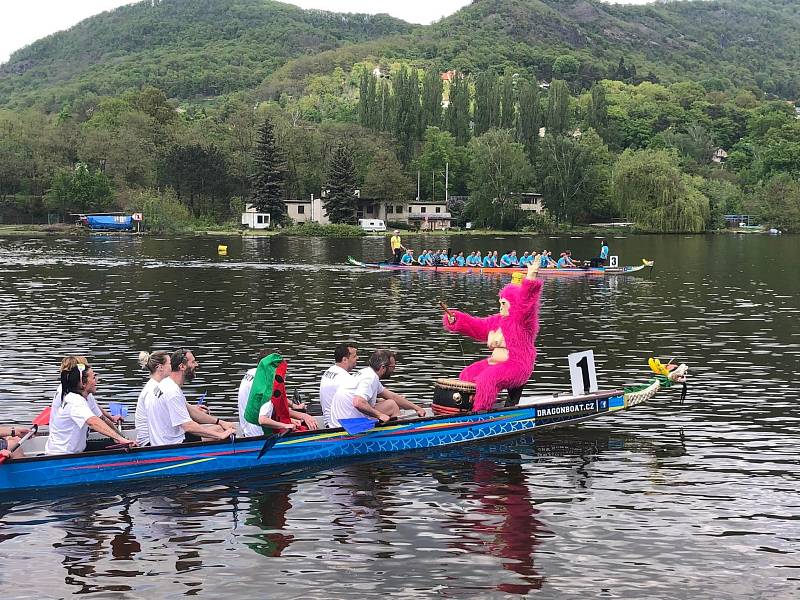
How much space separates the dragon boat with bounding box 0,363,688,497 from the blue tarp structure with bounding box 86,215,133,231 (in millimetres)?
122739

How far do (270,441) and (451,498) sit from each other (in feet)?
12.1

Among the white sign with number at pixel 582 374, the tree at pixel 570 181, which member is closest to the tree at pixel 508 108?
the tree at pixel 570 181

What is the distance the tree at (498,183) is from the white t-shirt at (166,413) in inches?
5164

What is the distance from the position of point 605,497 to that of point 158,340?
22.2 metres

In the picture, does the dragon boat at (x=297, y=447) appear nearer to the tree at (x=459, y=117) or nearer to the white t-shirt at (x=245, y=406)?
the white t-shirt at (x=245, y=406)

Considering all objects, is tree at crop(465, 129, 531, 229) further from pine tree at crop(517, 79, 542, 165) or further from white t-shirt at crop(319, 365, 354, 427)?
white t-shirt at crop(319, 365, 354, 427)

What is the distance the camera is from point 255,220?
14088cm

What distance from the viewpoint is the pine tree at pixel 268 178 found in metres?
140

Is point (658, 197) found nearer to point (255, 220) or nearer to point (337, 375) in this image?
point (255, 220)

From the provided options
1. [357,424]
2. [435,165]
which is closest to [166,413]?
[357,424]

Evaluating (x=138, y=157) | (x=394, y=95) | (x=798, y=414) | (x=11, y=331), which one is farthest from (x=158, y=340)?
(x=394, y=95)

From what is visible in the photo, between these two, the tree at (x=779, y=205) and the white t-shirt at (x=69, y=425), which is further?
the tree at (x=779, y=205)

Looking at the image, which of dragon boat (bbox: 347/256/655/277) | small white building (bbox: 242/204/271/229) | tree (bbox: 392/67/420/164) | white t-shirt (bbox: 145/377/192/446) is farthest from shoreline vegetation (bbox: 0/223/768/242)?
white t-shirt (bbox: 145/377/192/446)

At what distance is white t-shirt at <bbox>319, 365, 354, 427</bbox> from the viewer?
19.8 m
